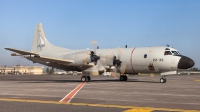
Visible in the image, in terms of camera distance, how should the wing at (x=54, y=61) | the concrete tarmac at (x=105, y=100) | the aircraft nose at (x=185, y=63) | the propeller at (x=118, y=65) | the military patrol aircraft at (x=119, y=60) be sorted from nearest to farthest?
1. the concrete tarmac at (x=105, y=100)
2. the aircraft nose at (x=185, y=63)
3. the military patrol aircraft at (x=119, y=60)
4. the wing at (x=54, y=61)
5. the propeller at (x=118, y=65)

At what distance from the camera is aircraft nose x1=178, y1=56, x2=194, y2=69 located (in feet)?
92.0

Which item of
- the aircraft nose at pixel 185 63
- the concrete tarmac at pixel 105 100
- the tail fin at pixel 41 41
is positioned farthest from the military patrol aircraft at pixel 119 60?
the concrete tarmac at pixel 105 100

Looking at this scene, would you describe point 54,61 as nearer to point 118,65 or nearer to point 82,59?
point 82,59

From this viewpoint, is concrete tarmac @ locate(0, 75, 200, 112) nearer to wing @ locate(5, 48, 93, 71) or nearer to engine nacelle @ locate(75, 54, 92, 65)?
wing @ locate(5, 48, 93, 71)

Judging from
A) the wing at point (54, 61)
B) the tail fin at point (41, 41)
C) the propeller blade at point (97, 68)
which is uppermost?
the tail fin at point (41, 41)

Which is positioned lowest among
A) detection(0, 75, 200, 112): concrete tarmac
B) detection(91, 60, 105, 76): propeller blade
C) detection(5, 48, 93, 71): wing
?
detection(0, 75, 200, 112): concrete tarmac

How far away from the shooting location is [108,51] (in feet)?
113

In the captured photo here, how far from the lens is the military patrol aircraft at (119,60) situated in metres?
29.5

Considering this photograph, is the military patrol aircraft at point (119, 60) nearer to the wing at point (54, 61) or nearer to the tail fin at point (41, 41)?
the wing at point (54, 61)

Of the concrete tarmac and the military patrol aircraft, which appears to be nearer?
the concrete tarmac

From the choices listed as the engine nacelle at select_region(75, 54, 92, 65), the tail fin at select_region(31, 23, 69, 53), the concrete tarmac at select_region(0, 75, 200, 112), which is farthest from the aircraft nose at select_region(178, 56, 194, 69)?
the tail fin at select_region(31, 23, 69, 53)

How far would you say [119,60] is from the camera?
3297cm

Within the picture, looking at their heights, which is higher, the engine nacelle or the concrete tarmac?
the engine nacelle

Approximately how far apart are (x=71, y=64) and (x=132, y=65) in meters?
8.35
